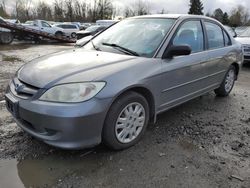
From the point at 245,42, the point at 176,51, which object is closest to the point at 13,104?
the point at 176,51

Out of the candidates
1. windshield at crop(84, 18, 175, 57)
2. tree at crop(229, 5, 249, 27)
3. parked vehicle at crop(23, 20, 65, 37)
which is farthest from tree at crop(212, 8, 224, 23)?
windshield at crop(84, 18, 175, 57)

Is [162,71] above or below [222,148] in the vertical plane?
above

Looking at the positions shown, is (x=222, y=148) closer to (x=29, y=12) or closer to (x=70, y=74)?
(x=70, y=74)

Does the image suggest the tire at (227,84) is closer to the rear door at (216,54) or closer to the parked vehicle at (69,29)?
the rear door at (216,54)

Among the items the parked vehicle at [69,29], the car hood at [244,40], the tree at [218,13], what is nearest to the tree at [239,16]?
the tree at [218,13]

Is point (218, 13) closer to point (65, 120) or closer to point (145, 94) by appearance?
point (145, 94)

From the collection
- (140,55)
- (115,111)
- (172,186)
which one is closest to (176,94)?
(140,55)

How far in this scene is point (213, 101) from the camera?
518cm

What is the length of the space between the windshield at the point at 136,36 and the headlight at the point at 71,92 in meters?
1.02

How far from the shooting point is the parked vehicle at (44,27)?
75.6 ft

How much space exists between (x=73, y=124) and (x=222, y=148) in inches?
75.2

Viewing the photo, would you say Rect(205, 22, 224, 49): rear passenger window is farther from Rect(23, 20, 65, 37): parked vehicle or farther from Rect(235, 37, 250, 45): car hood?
Rect(23, 20, 65, 37): parked vehicle

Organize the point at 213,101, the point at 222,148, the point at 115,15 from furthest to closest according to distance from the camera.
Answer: the point at 115,15 → the point at 213,101 → the point at 222,148

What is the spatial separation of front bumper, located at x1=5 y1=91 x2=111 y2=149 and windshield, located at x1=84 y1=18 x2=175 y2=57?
1.12m
